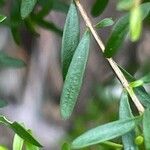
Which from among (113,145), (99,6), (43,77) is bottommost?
(43,77)

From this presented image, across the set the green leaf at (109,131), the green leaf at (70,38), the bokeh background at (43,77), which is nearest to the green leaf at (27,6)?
the green leaf at (70,38)

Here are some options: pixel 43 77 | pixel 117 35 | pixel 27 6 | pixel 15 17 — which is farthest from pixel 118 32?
pixel 43 77

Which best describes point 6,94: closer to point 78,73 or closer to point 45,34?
point 45,34

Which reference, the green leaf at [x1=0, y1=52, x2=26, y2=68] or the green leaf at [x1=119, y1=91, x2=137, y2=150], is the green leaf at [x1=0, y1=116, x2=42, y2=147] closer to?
the green leaf at [x1=119, y1=91, x2=137, y2=150]

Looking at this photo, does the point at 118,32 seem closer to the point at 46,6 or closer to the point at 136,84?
the point at 136,84

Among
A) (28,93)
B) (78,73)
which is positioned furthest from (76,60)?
(28,93)

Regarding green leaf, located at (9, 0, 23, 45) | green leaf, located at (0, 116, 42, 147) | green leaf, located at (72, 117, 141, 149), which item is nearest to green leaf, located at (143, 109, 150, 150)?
green leaf, located at (72, 117, 141, 149)
